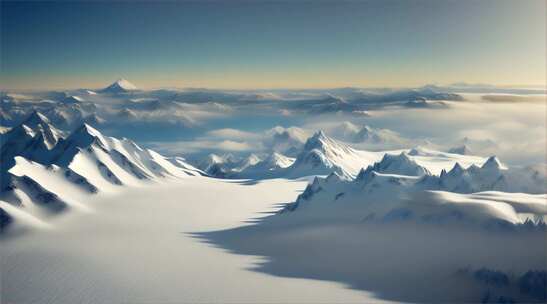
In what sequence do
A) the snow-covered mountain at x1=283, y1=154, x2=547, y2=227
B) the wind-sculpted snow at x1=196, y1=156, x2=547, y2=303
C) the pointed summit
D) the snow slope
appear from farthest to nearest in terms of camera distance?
the pointed summit, the snow-covered mountain at x1=283, y1=154, x2=547, y2=227, the wind-sculpted snow at x1=196, y1=156, x2=547, y2=303, the snow slope

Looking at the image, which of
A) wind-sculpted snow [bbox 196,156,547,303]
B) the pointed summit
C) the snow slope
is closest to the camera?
the snow slope

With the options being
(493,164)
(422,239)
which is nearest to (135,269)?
(422,239)

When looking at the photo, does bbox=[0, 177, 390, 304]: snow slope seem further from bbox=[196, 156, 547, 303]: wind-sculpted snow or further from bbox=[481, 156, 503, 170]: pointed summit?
bbox=[481, 156, 503, 170]: pointed summit

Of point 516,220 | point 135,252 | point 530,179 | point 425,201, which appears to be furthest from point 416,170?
point 135,252

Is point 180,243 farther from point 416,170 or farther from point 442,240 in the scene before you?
point 416,170

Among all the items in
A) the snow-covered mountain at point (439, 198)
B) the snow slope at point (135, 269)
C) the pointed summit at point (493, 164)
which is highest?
the pointed summit at point (493, 164)

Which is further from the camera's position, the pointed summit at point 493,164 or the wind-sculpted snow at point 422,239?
the pointed summit at point 493,164

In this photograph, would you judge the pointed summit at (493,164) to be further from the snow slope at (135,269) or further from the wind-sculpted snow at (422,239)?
the snow slope at (135,269)

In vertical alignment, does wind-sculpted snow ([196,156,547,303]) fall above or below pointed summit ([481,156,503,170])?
below

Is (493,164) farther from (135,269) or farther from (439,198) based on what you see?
(135,269)

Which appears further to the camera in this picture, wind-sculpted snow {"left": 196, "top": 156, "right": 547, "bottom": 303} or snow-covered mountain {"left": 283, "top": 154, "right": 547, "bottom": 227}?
snow-covered mountain {"left": 283, "top": 154, "right": 547, "bottom": 227}

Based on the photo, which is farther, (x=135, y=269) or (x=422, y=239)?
(x=422, y=239)

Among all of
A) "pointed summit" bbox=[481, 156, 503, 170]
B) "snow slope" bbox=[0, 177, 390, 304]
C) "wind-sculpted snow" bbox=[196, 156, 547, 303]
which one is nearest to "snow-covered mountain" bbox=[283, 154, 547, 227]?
"pointed summit" bbox=[481, 156, 503, 170]

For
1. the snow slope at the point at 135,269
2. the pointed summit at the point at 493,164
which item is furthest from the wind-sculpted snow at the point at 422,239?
the snow slope at the point at 135,269
